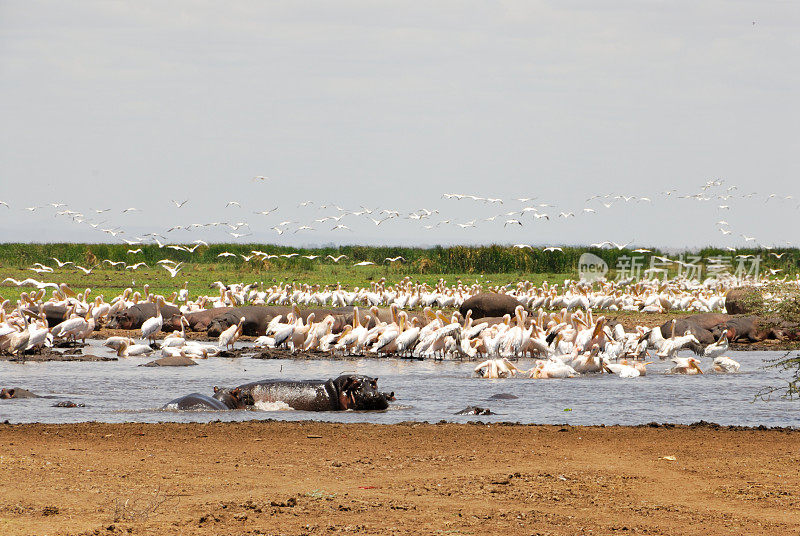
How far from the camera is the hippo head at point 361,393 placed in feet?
47.3

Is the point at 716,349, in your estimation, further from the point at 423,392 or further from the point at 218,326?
the point at 218,326

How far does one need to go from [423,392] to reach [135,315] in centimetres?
1507

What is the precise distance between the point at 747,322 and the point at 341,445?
19.1 metres

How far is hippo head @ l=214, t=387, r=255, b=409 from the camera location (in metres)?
14.8

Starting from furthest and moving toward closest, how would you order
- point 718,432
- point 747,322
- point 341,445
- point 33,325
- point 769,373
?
point 747,322, point 33,325, point 769,373, point 718,432, point 341,445

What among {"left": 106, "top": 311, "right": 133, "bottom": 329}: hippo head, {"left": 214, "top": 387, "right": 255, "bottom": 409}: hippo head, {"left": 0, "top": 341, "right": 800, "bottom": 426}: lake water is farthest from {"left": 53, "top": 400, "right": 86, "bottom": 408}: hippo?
{"left": 106, "top": 311, "right": 133, "bottom": 329}: hippo head

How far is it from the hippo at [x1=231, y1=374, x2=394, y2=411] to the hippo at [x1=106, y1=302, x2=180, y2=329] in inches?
602

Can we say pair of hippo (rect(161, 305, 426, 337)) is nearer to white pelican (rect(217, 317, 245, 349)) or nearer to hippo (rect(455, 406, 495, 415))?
white pelican (rect(217, 317, 245, 349))

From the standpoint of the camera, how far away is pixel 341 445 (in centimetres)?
1109

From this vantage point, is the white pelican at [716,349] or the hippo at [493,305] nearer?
the white pelican at [716,349]

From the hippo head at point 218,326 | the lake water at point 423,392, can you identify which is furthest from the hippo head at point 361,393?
the hippo head at point 218,326

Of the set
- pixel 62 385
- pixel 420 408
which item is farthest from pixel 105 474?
pixel 62 385

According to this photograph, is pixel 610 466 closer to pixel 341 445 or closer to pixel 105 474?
pixel 341 445

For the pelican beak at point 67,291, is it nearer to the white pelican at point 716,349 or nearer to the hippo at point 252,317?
the hippo at point 252,317
